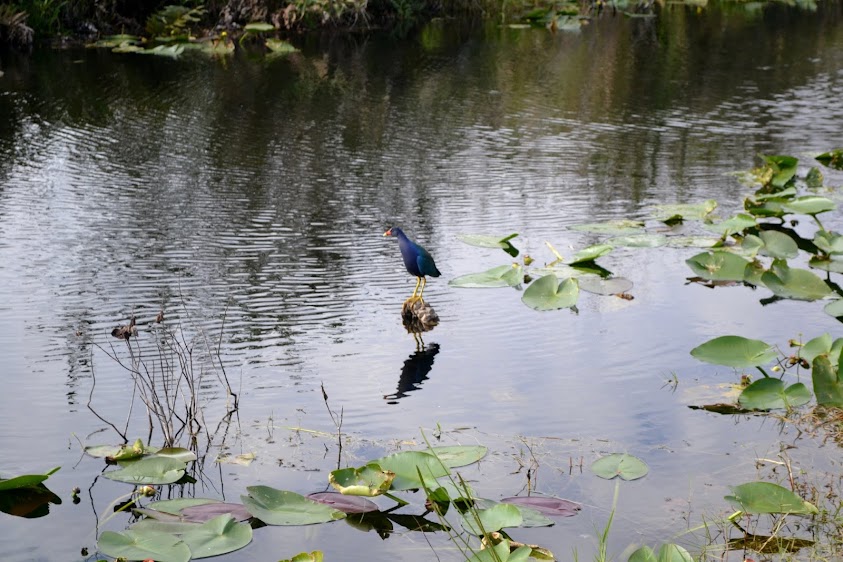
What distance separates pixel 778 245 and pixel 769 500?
280 cm

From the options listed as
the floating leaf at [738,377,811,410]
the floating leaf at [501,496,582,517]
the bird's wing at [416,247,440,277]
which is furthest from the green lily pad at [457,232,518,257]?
the floating leaf at [501,496,582,517]

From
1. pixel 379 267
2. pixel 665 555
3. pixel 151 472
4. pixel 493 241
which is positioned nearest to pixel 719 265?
pixel 493 241

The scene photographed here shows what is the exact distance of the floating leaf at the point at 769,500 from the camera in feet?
10.6

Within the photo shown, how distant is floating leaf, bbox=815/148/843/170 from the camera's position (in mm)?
7969

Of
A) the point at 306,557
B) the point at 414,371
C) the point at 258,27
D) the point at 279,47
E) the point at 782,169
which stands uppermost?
the point at 258,27

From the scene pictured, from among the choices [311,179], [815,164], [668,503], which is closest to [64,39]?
[311,179]

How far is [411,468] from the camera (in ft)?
11.5

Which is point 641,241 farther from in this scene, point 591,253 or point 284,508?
point 284,508

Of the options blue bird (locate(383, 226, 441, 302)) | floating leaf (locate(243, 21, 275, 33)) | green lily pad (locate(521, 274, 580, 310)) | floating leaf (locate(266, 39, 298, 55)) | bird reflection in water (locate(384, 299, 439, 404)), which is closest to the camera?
bird reflection in water (locate(384, 299, 439, 404))

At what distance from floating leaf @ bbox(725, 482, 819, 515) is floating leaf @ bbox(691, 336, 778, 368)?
1.16 metres

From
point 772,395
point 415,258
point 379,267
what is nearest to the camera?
point 772,395

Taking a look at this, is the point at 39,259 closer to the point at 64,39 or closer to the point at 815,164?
the point at 815,164

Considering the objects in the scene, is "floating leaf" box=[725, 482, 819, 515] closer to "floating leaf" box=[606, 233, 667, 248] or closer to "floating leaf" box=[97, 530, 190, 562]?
"floating leaf" box=[97, 530, 190, 562]

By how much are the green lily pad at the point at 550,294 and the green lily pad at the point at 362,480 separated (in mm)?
2006
